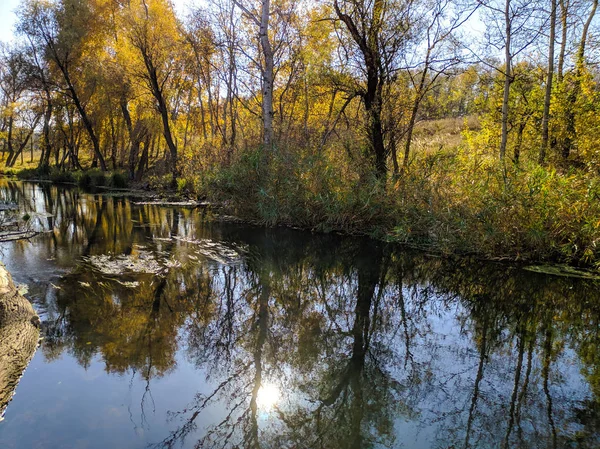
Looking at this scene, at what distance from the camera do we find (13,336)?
411 cm

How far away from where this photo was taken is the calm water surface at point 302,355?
3088mm

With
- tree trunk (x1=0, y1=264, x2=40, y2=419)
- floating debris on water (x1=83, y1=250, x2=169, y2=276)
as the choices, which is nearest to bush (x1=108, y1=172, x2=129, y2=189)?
floating debris on water (x1=83, y1=250, x2=169, y2=276)

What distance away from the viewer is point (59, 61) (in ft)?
80.6

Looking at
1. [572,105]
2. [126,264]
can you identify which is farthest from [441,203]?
[572,105]

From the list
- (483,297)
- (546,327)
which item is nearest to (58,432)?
(546,327)

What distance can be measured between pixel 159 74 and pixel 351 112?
37.6ft

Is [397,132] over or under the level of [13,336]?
over

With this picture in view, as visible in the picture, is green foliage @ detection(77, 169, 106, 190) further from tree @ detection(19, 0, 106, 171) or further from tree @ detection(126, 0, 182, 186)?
tree @ detection(126, 0, 182, 186)

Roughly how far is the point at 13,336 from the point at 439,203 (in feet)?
25.0

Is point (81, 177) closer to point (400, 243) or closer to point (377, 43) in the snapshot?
point (377, 43)

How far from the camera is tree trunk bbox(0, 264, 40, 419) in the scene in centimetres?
347

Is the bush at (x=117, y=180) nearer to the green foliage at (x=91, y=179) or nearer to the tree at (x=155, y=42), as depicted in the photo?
the green foliage at (x=91, y=179)

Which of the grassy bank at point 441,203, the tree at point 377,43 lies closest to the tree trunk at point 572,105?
the grassy bank at point 441,203

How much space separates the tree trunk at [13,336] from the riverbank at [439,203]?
7.00 metres
